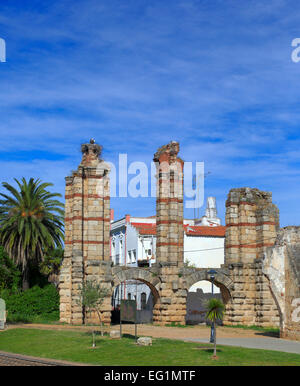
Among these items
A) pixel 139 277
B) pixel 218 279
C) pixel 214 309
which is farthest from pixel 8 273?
pixel 214 309

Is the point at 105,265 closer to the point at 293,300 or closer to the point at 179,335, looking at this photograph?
the point at 179,335

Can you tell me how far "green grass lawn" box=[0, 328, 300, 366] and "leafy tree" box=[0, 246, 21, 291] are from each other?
13.6 metres

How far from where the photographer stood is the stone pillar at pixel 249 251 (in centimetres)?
3650

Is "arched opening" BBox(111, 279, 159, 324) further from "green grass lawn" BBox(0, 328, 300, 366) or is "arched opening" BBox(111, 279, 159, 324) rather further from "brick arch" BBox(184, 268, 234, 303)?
"green grass lawn" BBox(0, 328, 300, 366)

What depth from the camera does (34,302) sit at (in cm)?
3875

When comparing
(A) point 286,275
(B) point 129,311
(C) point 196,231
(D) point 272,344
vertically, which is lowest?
(D) point 272,344

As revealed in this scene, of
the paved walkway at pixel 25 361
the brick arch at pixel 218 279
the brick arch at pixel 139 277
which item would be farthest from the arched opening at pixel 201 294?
the paved walkway at pixel 25 361

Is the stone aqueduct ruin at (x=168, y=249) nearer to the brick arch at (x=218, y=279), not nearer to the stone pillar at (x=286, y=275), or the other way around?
the brick arch at (x=218, y=279)

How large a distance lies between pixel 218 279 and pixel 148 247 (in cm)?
1836

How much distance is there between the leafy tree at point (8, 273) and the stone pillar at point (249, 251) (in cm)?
1494

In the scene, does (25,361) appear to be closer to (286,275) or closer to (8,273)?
(286,275)

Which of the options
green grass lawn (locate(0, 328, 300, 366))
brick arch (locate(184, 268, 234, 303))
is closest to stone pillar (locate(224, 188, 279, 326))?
brick arch (locate(184, 268, 234, 303))

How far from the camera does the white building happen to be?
52.7 metres
